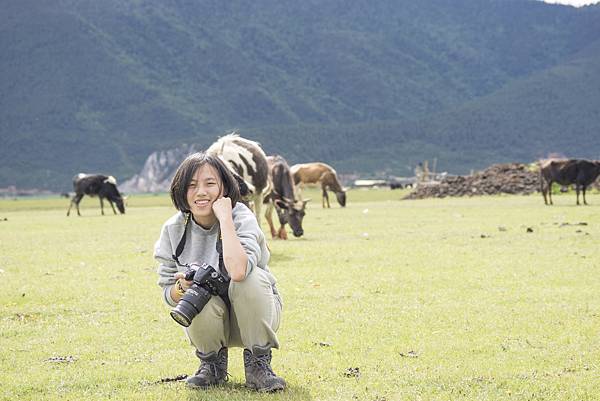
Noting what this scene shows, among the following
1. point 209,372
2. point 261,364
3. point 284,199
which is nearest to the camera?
point 261,364

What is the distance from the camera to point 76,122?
18800cm

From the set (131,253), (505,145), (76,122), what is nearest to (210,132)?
(76,122)

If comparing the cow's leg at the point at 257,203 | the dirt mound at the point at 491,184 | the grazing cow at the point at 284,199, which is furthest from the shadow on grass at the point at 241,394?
the dirt mound at the point at 491,184

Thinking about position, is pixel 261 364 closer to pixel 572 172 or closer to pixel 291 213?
pixel 291 213

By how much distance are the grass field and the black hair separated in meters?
1.34

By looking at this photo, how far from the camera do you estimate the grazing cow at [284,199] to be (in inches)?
747

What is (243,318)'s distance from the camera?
5734 millimetres

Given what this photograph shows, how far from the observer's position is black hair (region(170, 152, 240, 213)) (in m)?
5.89

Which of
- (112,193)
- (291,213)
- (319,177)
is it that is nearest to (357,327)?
(291,213)

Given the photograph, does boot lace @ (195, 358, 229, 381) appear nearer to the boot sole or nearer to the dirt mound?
the boot sole

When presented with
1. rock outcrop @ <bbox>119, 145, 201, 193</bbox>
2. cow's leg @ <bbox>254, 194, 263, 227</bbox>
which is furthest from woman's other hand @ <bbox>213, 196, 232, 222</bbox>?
rock outcrop @ <bbox>119, 145, 201, 193</bbox>

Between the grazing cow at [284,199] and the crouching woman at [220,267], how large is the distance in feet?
42.1

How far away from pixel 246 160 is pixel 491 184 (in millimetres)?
35520

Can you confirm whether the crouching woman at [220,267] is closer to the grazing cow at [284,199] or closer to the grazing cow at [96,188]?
the grazing cow at [284,199]
